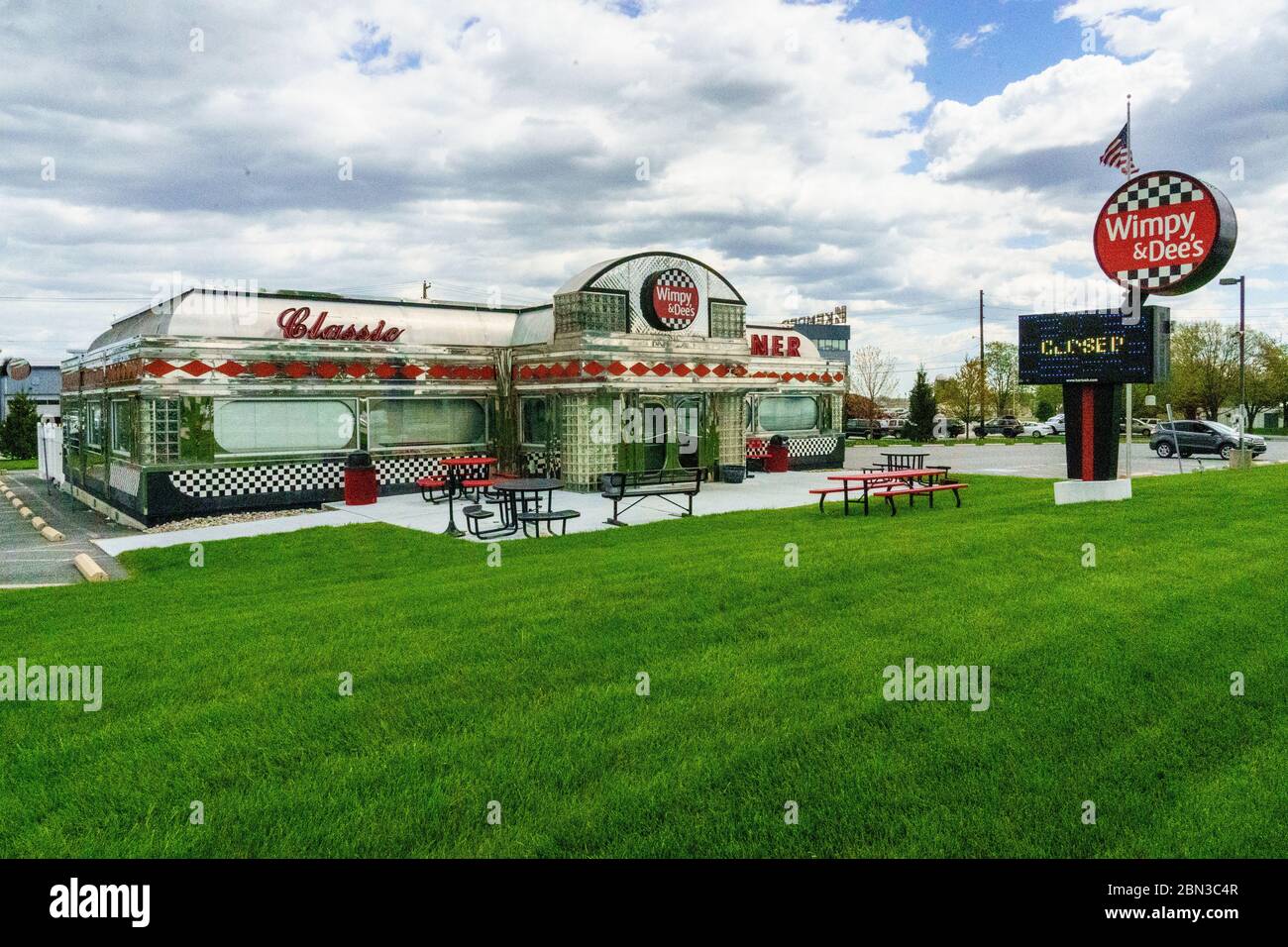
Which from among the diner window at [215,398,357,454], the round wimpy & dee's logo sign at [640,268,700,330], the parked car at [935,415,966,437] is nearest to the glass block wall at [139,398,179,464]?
the diner window at [215,398,357,454]

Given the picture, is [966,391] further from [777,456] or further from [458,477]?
[458,477]

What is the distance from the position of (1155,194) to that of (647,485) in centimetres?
1033

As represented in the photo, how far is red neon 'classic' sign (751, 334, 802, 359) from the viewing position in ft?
92.6

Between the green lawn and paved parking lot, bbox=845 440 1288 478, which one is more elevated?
paved parking lot, bbox=845 440 1288 478

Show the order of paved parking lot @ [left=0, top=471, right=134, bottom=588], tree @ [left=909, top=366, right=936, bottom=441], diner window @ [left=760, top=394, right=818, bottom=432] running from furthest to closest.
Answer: tree @ [left=909, top=366, right=936, bottom=441]
diner window @ [left=760, top=394, right=818, bottom=432]
paved parking lot @ [left=0, top=471, right=134, bottom=588]

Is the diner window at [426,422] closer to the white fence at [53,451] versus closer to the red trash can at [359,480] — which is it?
the red trash can at [359,480]

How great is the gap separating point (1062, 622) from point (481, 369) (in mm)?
17322

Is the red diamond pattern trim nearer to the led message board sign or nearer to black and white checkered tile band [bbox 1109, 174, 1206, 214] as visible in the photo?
the led message board sign

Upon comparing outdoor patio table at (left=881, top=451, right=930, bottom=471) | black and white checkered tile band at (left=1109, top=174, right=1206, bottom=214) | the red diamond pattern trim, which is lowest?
outdoor patio table at (left=881, top=451, right=930, bottom=471)

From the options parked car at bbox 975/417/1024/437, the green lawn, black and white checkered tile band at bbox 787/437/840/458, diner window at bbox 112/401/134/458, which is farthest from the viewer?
parked car at bbox 975/417/1024/437

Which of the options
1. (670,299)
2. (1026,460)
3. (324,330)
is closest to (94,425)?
(324,330)

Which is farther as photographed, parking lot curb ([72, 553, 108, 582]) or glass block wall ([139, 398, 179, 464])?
glass block wall ([139, 398, 179, 464])

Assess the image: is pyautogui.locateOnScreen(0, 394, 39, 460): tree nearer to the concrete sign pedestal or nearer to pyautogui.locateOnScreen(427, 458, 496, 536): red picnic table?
pyautogui.locateOnScreen(427, 458, 496, 536): red picnic table

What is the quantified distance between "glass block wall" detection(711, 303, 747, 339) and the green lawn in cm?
1427
